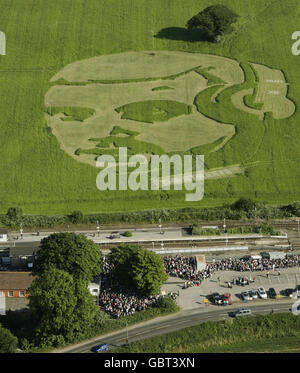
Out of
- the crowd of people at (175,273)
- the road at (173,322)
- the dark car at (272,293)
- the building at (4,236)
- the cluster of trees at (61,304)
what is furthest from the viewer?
the building at (4,236)

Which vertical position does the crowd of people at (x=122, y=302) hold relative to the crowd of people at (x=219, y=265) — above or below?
below

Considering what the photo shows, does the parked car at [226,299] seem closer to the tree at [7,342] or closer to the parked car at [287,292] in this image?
the parked car at [287,292]

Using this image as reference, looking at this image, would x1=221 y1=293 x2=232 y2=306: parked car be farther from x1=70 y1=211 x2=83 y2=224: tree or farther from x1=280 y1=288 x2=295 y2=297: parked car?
x1=70 y1=211 x2=83 y2=224: tree

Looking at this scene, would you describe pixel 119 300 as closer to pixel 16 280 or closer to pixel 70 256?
pixel 70 256

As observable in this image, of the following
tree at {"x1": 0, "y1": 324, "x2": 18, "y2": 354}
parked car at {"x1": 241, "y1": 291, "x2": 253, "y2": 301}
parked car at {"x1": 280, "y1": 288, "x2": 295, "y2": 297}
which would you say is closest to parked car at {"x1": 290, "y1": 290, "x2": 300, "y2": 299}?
parked car at {"x1": 280, "y1": 288, "x2": 295, "y2": 297}

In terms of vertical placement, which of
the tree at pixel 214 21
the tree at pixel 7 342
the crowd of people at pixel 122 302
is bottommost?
the tree at pixel 7 342

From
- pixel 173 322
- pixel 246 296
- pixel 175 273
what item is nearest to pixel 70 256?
pixel 175 273

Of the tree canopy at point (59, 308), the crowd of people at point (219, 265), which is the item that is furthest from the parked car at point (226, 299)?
the tree canopy at point (59, 308)
